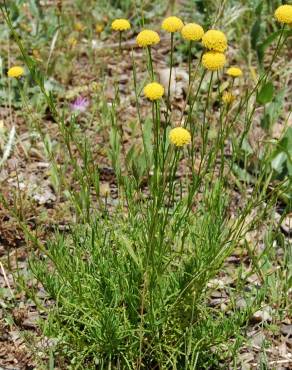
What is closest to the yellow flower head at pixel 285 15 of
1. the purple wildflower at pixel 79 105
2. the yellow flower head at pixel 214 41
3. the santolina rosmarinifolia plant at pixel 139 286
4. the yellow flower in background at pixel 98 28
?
the yellow flower head at pixel 214 41

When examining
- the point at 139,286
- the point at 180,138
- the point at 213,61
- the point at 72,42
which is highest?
the point at 213,61

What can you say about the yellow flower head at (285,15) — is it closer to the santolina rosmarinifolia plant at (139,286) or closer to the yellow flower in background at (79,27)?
the santolina rosmarinifolia plant at (139,286)

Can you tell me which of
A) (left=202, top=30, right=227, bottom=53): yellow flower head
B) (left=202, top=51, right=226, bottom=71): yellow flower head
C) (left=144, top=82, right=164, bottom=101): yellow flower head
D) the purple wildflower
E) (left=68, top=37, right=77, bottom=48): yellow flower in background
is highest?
(left=202, top=30, right=227, bottom=53): yellow flower head

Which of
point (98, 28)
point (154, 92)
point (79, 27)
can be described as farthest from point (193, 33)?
point (79, 27)

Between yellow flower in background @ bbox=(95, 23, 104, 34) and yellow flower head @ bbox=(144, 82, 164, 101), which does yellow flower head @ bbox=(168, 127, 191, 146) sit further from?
yellow flower in background @ bbox=(95, 23, 104, 34)

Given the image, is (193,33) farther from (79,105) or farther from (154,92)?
(79,105)

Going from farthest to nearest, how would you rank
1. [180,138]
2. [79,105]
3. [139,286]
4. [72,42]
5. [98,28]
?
1. [98,28]
2. [72,42]
3. [79,105]
4. [139,286]
5. [180,138]

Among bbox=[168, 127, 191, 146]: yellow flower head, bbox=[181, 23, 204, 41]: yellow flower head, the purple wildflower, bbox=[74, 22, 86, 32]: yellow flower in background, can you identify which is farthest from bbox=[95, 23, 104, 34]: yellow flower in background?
bbox=[168, 127, 191, 146]: yellow flower head

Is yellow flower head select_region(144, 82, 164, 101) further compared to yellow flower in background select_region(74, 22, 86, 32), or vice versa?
yellow flower in background select_region(74, 22, 86, 32)

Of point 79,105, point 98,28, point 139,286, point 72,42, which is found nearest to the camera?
point 139,286

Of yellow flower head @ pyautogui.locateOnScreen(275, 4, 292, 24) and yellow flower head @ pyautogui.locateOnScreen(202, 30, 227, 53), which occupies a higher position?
yellow flower head @ pyautogui.locateOnScreen(275, 4, 292, 24)

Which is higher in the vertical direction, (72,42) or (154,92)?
(154,92)

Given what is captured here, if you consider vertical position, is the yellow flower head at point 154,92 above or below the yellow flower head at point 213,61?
below

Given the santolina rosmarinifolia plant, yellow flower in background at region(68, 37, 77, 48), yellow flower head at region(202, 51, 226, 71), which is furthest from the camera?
yellow flower in background at region(68, 37, 77, 48)
